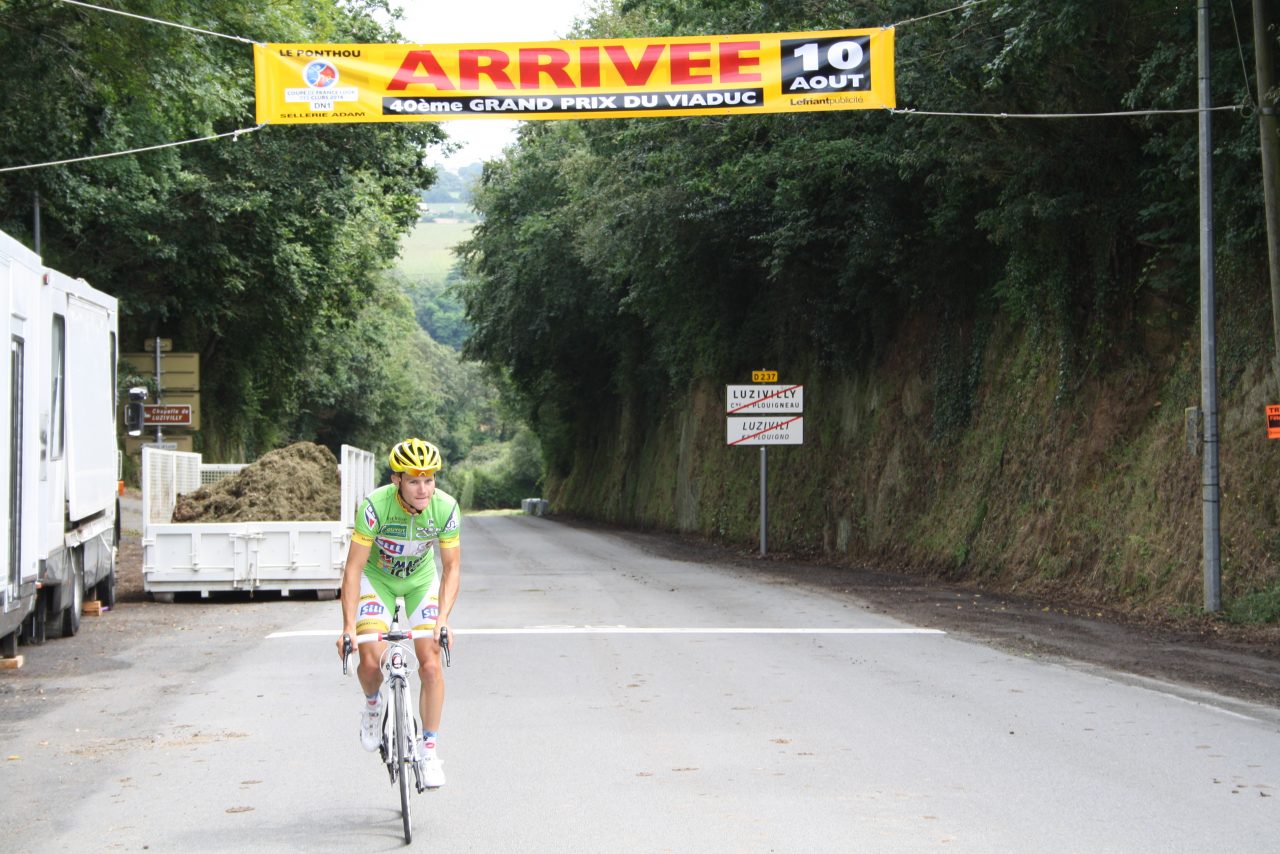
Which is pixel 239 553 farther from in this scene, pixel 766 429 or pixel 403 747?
pixel 766 429

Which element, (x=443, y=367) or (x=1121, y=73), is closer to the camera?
(x=1121, y=73)

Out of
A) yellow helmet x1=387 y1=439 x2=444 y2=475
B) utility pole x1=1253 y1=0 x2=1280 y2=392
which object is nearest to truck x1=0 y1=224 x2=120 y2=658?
yellow helmet x1=387 y1=439 x2=444 y2=475

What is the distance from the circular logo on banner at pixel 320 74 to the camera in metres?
14.8

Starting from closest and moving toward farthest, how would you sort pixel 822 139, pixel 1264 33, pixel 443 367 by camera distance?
pixel 1264 33 → pixel 822 139 → pixel 443 367

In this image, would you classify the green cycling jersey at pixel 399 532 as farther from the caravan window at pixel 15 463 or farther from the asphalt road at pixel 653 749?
the caravan window at pixel 15 463

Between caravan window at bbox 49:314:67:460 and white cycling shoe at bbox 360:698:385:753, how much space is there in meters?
7.94

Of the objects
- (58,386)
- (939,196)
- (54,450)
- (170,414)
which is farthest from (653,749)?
(170,414)

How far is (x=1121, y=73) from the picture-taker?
17.5 meters

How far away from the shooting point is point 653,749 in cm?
840

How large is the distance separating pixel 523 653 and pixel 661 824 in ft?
21.3

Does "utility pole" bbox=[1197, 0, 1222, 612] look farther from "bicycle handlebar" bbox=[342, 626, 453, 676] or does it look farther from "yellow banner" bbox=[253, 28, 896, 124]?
"bicycle handlebar" bbox=[342, 626, 453, 676]

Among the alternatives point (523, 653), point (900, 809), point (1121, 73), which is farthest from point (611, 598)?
point (900, 809)

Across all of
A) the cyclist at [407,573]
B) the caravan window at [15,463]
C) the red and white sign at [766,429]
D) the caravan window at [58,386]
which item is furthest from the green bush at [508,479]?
the cyclist at [407,573]

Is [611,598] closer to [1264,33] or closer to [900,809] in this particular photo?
[1264,33]
